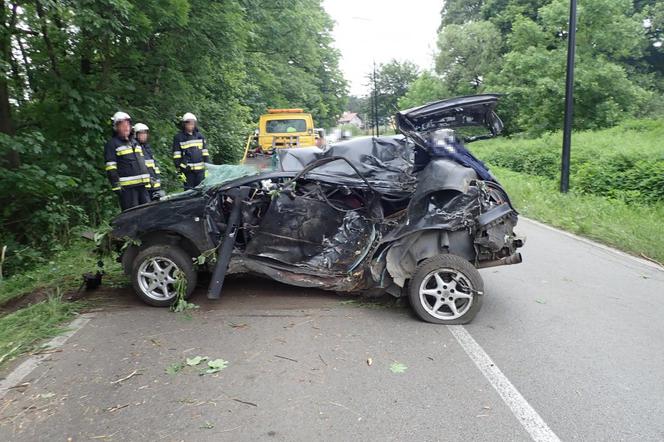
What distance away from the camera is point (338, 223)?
504cm

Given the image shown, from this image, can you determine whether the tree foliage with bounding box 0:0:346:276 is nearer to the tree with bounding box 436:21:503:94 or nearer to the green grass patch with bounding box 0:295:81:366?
the green grass patch with bounding box 0:295:81:366

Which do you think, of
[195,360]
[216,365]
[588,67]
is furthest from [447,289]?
[588,67]

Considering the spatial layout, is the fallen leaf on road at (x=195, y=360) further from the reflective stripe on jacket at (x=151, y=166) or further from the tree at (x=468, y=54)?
the tree at (x=468, y=54)

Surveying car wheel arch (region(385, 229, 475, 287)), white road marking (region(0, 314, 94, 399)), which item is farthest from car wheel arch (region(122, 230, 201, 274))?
car wheel arch (region(385, 229, 475, 287))

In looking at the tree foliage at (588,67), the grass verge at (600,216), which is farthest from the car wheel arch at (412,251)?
the tree foliage at (588,67)

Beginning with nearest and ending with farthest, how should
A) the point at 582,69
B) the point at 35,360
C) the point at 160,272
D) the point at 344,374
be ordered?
1. the point at 344,374
2. the point at 35,360
3. the point at 160,272
4. the point at 582,69

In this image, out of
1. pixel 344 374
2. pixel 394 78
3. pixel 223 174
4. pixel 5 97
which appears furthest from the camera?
pixel 394 78

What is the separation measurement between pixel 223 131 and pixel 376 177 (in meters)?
12.0

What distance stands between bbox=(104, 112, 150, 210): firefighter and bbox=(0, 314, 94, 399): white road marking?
2.44 m

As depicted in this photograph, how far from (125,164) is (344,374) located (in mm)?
4740

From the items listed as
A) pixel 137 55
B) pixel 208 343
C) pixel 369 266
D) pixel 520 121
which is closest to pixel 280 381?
pixel 208 343

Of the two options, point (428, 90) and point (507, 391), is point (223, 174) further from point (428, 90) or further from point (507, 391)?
point (428, 90)

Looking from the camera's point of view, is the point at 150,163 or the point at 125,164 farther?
the point at 150,163

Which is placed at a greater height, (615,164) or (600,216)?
(615,164)
